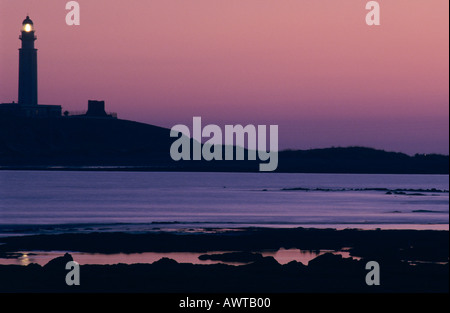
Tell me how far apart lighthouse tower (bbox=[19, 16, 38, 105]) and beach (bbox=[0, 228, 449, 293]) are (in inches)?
4177

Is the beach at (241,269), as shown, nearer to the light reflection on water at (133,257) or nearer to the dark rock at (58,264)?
the dark rock at (58,264)

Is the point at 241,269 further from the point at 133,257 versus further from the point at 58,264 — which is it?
the point at 133,257

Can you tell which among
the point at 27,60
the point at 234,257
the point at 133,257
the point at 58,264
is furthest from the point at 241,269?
→ the point at 27,60

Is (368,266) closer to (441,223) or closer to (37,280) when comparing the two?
(37,280)

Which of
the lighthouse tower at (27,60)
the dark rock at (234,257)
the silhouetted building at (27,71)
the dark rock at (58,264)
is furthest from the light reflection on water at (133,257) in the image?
the silhouetted building at (27,71)

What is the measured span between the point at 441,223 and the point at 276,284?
24.0m

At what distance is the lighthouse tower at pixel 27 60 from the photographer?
131375 millimetres

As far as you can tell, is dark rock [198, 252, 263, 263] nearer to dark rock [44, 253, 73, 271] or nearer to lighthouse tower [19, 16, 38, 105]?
dark rock [44, 253, 73, 271]

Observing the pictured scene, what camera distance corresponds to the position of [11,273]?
20.7 meters

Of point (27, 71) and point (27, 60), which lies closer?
point (27, 60)

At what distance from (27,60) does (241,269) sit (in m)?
116

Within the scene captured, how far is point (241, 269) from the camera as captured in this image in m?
21.6

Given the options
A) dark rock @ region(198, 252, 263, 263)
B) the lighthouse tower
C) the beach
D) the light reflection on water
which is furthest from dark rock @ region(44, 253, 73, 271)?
the lighthouse tower
